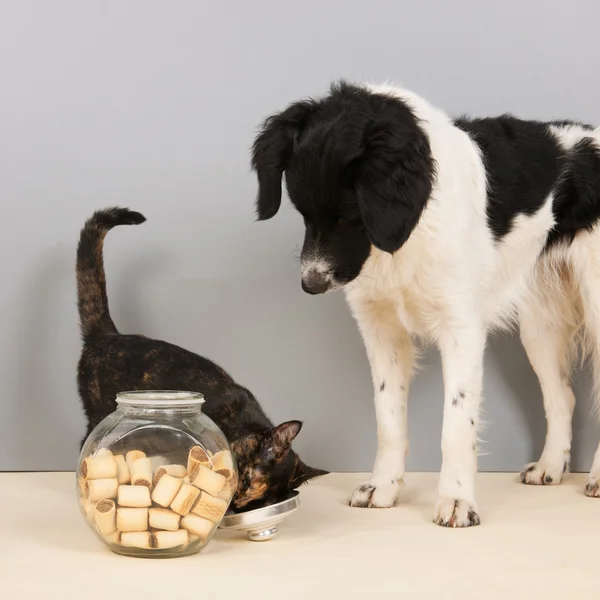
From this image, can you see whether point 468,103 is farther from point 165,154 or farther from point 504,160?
point 165,154

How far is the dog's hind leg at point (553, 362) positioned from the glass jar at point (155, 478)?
1.27m

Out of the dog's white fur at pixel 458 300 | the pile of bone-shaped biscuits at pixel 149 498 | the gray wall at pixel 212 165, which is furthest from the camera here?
the gray wall at pixel 212 165

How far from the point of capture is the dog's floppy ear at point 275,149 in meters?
2.09


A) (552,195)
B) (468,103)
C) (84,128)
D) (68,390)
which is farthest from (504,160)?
(68,390)

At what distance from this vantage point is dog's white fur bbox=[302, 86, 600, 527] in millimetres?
2172

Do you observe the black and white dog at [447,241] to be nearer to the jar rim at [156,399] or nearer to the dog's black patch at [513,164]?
the dog's black patch at [513,164]

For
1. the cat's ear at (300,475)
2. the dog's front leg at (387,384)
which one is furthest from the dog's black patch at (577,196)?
the cat's ear at (300,475)

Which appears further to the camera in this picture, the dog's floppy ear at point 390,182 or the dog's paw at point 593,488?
the dog's paw at point 593,488

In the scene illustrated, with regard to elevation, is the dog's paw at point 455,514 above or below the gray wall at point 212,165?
below

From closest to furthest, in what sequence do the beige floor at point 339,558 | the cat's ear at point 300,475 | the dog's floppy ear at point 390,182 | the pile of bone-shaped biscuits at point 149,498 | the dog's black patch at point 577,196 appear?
the beige floor at point 339,558 < the pile of bone-shaped biscuits at point 149,498 < the dog's floppy ear at point 390,182 < the cat's ear at point 300,475 < the dog's black patch at point 577,196

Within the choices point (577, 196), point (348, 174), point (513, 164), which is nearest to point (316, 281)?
point (348, 174)

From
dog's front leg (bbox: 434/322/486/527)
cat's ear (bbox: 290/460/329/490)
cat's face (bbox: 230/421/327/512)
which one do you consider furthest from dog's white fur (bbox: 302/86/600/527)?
cat's face (bbox: 230/421/327/512)

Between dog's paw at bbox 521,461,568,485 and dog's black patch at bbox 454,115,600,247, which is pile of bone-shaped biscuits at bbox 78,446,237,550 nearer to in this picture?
dog's black patch at bbox 454,115,600,247

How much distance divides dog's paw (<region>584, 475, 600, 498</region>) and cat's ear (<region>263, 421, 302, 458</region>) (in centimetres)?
102
